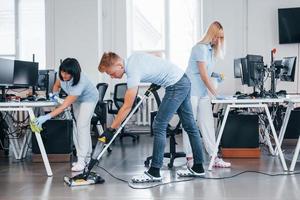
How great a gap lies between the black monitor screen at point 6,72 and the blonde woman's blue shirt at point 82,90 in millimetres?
1041

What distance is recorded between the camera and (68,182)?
3.13 metres

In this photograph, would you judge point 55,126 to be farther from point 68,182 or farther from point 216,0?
point 216,0

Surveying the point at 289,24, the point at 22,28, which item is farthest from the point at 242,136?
the point at 22,28

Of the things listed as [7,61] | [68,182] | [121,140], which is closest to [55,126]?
[7,61]

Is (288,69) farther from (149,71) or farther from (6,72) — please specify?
(6,72)

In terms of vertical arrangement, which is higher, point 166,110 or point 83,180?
point 166,110

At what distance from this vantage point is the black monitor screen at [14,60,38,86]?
179 inches

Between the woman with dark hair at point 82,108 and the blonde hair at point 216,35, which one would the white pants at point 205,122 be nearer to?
the blonde hair at point 216,35

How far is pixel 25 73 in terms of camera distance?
4.60 m

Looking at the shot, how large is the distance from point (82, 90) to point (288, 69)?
248 cm

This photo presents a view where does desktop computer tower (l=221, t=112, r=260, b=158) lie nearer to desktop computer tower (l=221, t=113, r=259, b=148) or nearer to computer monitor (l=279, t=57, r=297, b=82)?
desktop computer tower (l=221, t=113, r=259, b=148)

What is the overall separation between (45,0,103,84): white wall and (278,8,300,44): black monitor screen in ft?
10.6

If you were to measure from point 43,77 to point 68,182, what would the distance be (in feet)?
7.49

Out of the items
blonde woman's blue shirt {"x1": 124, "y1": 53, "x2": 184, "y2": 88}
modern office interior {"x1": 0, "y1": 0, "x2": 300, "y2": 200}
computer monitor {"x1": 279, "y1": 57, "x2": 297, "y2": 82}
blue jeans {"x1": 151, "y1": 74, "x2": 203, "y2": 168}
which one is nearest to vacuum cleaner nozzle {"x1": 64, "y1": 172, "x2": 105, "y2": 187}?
modern office interior {"x1": 0, "y1": 0, "x2": 300, "y2": 200}
